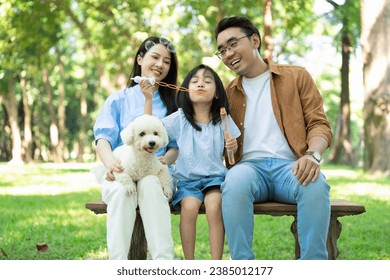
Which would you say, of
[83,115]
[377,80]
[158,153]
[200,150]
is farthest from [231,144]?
[83,115]

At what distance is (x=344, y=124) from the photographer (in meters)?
20.4

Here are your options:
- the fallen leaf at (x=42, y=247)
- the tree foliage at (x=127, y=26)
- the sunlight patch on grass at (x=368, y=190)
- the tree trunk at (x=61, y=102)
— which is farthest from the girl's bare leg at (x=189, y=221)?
the tree trunk at (x=61, y=102)

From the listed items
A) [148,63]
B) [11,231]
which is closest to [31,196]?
[11,231]

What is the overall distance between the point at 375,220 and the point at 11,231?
4.16 meters

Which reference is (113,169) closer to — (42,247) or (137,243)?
(137,243)

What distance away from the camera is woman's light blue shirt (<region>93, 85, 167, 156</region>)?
4099 mm

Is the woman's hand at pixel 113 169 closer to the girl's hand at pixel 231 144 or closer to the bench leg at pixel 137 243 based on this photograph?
the bench leg at pixel 137 243

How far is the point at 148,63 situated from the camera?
4207 millimetres

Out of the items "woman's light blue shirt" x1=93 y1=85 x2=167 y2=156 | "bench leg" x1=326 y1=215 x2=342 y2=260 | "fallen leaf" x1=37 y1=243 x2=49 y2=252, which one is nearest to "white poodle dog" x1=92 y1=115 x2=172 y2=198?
"woman's light blue shirt" x1=93 y1=85 x2=167 y2=156

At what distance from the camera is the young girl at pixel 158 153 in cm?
343

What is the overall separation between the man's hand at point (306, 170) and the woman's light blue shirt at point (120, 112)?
3.45ft

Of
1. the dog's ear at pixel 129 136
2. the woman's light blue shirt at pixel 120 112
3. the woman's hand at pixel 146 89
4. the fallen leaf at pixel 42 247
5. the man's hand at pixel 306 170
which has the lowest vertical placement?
the fallen leaf at pixel 42 247

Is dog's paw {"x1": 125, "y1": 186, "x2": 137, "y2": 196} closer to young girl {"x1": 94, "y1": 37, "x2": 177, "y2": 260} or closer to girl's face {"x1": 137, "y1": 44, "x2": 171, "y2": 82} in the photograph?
young girl {"x1": 94, "y1": 37, "x2": 177, "y2": 260}
